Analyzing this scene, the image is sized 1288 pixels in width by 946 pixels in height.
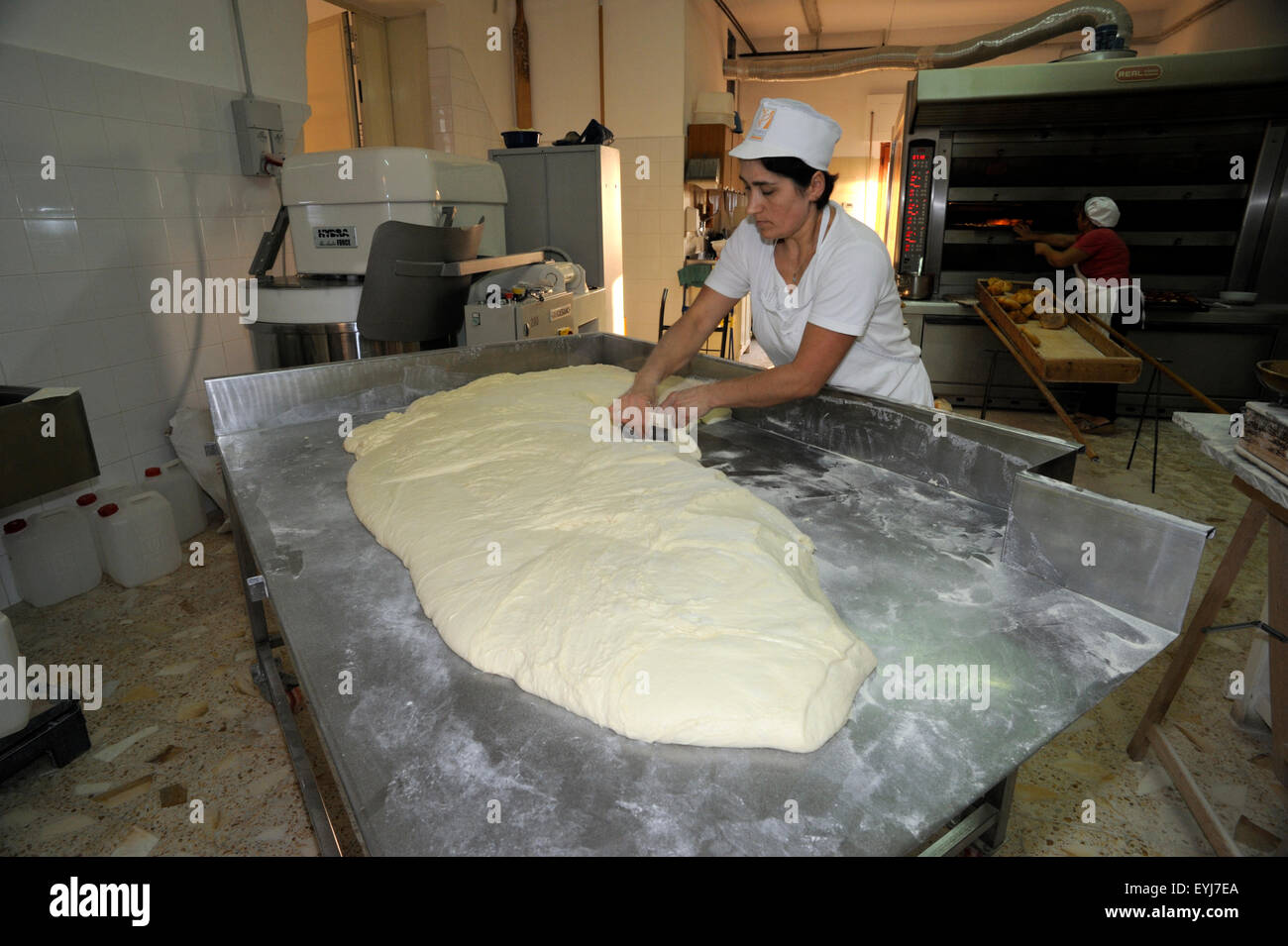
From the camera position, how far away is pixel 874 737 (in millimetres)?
794

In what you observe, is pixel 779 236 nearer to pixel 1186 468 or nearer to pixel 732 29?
pixel 1186 468

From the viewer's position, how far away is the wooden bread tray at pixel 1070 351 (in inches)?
107

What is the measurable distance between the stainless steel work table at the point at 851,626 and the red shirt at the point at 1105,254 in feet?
11.5

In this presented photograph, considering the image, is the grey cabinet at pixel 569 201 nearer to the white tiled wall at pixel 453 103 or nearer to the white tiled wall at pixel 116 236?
the white tiled wall at pixel 453 103

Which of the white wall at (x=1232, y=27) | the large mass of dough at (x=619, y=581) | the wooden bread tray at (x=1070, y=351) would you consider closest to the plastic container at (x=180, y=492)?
the large mass of dough at (x=619, y=581)

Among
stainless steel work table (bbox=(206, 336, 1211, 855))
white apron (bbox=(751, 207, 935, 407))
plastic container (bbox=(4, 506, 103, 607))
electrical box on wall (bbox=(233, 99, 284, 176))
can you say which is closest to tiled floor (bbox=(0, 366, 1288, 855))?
plastic container (bbox=(4, 506, 103, 607))

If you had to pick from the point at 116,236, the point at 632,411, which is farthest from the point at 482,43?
the point at 632,411

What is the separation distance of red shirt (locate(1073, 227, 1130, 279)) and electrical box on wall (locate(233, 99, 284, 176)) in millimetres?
4408

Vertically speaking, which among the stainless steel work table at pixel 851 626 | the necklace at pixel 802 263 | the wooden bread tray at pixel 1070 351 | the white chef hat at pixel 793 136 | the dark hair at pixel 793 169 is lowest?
the stainless steel work table at pixel 851 626

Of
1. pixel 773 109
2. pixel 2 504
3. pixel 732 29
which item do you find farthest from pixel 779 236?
pixel 732 29

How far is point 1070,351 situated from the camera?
315 cm

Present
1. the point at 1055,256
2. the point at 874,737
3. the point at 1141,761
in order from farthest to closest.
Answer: the point at 1055,256 < the point at 1141,761 < the point at 874,737

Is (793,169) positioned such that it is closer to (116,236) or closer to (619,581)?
(619,581)

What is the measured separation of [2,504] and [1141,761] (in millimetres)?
2958
